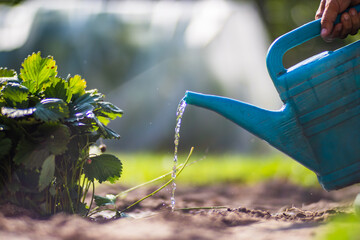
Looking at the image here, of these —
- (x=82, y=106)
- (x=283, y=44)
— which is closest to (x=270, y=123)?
(x=283, y=44)

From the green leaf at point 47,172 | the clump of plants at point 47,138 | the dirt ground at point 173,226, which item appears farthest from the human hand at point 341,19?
the green leaf at point 47,172

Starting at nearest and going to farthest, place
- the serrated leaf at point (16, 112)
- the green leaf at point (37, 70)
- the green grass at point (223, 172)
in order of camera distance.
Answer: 1. the serrated leaf at point (16, 112)
2. the green leaf at point (37, 70)
3. the green grass at point (223, 172)

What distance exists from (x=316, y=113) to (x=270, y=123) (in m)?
0.21

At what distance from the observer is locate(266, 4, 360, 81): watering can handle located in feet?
6.85

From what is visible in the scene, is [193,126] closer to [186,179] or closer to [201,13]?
[201,13]

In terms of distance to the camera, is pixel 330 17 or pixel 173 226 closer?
pixel 173 226

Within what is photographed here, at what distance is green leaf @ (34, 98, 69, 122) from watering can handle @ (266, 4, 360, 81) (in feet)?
3.04

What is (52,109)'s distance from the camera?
1.77m

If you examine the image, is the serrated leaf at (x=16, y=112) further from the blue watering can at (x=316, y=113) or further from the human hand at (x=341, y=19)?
the human hand at (x=341, y=19)

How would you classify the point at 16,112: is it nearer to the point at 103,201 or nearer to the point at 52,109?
the point at 52,109

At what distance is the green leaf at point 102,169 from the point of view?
1.97 metres

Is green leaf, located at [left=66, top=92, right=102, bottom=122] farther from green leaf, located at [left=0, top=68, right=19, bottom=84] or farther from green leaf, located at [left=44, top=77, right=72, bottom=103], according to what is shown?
green leaf, located at [left=0, top=68, right=19, bottom=84]

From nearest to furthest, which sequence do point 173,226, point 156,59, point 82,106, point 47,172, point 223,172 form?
point 173,226
point 47,172
point 82,106
point 223,172
point 156,59

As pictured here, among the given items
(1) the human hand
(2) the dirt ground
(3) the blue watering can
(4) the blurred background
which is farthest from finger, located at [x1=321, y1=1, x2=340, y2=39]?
(4) the blurred background
